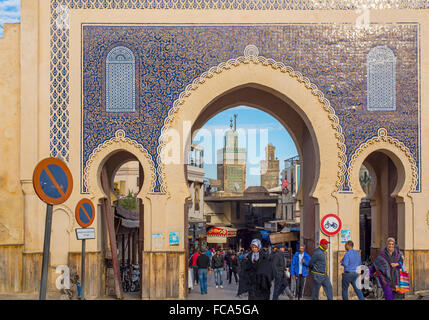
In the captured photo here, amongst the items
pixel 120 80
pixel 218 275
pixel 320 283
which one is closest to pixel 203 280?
pixel 218 275

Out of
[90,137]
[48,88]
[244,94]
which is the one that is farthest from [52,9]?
[244,94]

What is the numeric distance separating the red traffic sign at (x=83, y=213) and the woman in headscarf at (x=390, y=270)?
5086mm

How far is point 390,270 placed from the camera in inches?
434

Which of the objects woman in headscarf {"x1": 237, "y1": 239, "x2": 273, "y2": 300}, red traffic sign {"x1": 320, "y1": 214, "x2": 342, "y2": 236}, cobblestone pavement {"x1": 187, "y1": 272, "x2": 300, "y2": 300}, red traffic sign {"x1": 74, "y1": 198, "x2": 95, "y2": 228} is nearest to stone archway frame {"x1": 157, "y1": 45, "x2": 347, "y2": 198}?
red traffic sign {"x1": 320, "y1": 214, "x2": 342, "y2": 236}

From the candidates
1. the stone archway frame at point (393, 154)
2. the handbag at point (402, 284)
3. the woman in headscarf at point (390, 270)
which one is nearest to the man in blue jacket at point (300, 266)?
the stone archway frame at point (393, 154)

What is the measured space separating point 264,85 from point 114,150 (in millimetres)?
3873

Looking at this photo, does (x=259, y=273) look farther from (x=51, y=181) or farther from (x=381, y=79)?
(x=381, y=79)

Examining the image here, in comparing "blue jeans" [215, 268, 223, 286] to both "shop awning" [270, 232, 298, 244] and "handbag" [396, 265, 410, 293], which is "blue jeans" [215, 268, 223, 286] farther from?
"handbag" [396, 265, 410, 293]

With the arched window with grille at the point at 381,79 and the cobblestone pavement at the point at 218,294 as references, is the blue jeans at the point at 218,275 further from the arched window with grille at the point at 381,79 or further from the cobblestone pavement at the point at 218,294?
the arched window with grille at the point at 381,79

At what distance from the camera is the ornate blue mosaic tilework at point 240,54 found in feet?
51.5

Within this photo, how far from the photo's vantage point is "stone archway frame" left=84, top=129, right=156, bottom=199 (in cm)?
1563

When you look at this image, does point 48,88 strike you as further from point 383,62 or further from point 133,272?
point 383,62

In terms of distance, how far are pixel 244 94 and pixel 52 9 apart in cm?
557
